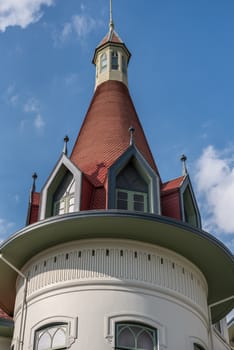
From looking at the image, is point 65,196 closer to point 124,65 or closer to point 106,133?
point 106,133

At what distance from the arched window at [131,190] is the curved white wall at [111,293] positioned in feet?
5.82

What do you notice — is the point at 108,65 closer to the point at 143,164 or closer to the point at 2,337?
the point at 143,164

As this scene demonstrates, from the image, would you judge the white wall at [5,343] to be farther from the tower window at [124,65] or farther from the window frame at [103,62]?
the tower window at [124,65]

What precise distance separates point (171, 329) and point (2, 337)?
262 inches

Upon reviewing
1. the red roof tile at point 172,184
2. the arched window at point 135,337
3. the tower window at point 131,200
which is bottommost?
the arched window at point 135,337

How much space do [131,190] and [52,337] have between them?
535 centimetres

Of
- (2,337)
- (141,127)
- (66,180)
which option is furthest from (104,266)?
(141,127)

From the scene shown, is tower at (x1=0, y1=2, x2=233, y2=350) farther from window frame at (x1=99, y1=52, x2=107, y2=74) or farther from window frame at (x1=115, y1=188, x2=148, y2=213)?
window frame at (x1=99, y1=52, x2=107, y2=74)

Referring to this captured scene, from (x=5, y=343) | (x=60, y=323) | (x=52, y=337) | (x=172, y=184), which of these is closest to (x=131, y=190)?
(x=172, y=184)

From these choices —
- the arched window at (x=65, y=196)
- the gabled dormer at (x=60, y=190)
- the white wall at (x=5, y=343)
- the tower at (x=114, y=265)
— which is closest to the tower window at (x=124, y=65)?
the tower at (x=114, y=265)

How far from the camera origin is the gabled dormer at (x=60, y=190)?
18.4 metres

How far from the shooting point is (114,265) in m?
16.3

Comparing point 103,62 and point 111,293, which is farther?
point 103,62

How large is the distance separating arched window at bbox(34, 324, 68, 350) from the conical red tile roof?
16.7 ft
